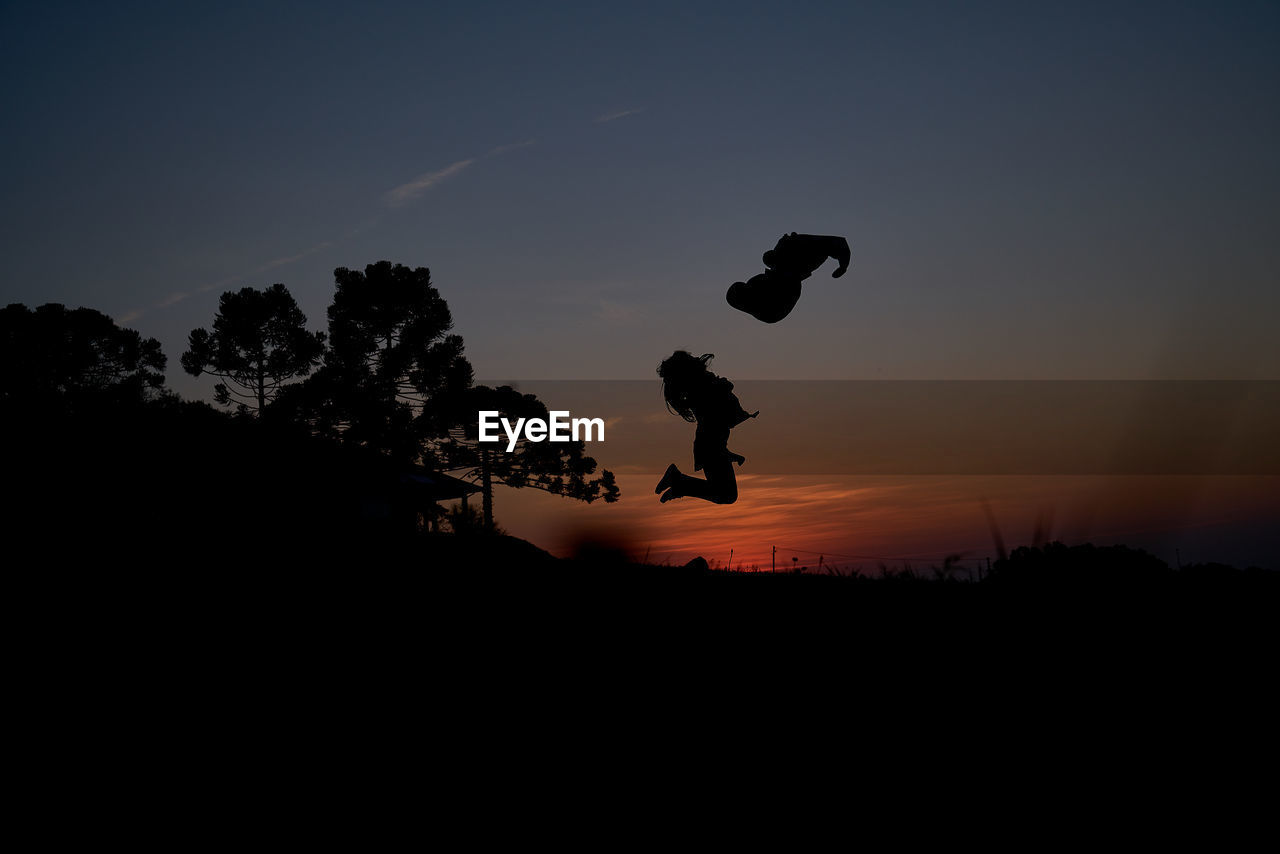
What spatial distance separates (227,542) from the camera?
7.11 meters

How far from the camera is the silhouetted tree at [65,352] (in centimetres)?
3400

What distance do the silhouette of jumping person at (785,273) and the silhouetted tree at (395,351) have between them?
93.1 feet

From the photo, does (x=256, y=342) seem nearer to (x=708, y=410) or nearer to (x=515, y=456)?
(x=515, y=456)

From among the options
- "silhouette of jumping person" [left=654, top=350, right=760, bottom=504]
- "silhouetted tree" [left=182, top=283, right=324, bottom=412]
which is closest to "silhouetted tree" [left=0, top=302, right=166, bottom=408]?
"silhouetted tree" [left=182, top=283, right=324, bottom=412]

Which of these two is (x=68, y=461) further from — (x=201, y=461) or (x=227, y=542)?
(x=227, y=542)

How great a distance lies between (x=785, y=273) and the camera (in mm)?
6332

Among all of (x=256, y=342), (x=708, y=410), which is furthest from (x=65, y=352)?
(x=708, y=410)

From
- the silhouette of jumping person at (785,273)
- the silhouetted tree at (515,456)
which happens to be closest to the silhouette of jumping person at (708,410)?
the silhouette of jumping person at (785,273)

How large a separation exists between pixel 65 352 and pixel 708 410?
3742 centimetres

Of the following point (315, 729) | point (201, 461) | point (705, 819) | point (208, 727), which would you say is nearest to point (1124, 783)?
point (705, 819)

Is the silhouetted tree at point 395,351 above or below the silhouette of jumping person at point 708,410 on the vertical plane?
above

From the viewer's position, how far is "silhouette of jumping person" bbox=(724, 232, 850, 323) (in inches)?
248

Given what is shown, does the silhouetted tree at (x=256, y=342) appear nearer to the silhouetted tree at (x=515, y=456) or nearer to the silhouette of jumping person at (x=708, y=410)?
the silhouetted tree at (x=515, y=456)

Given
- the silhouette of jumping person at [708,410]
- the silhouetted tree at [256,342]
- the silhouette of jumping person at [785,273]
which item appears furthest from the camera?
the silhouetted tree at [256,342]
